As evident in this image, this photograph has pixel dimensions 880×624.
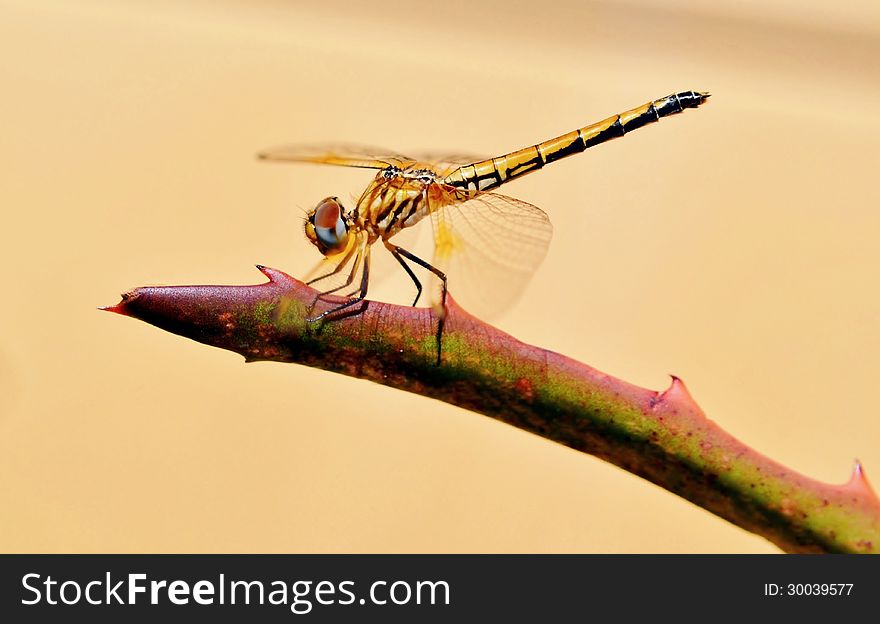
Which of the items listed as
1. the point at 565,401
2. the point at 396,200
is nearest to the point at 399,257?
the point at 396,200

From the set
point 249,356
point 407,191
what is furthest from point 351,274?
point 249,356

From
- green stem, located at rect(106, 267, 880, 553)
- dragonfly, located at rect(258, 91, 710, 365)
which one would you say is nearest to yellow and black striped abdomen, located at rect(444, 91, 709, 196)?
dragonfly, located at rect(258, 91, 710, 365)

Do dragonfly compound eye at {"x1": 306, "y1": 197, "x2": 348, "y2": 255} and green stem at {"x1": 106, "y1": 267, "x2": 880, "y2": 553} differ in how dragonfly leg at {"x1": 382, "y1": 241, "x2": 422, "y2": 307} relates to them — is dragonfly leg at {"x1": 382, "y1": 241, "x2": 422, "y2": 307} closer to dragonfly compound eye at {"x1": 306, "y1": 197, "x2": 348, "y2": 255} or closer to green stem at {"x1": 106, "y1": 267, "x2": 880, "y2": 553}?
dragonfly compound eye at {"x1": 306, "y1": 197, "x2": 348, "y2": 255}

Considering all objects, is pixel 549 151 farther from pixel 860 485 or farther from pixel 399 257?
pixel 860 485

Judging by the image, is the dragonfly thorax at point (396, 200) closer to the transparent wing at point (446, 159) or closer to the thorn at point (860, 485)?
the transparent wing at point (446, 159)

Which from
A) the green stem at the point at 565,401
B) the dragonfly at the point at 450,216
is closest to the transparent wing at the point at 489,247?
the dragonfly at the point at 450,216

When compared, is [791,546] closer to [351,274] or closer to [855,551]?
[855,551]
